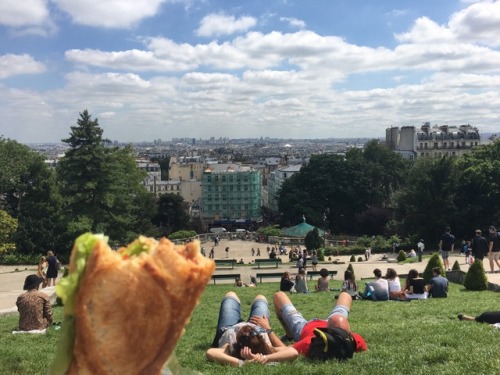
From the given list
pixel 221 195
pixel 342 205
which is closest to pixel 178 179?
pixel 221 195

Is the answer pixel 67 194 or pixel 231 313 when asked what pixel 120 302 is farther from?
pixel 67 194

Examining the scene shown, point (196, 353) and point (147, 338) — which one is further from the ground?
point (147, 338)

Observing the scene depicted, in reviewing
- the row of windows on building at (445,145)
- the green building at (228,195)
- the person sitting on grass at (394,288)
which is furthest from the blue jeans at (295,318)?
the row of windows on building at (445,145)

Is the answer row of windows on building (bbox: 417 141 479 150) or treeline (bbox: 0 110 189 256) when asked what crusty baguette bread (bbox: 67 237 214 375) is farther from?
row of windows on building (bbox: 417 141 479 150)

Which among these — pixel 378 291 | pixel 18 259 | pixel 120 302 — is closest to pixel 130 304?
pixel 120 302

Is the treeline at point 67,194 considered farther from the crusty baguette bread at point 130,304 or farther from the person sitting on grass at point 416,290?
the crusty baguette bread at point 130,304

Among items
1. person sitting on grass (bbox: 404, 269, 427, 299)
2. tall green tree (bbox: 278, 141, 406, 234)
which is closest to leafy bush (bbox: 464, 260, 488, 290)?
person sitting on grass (bbox: 404, 269, 427, 299)

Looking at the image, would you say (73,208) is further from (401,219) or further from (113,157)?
(401,219)
